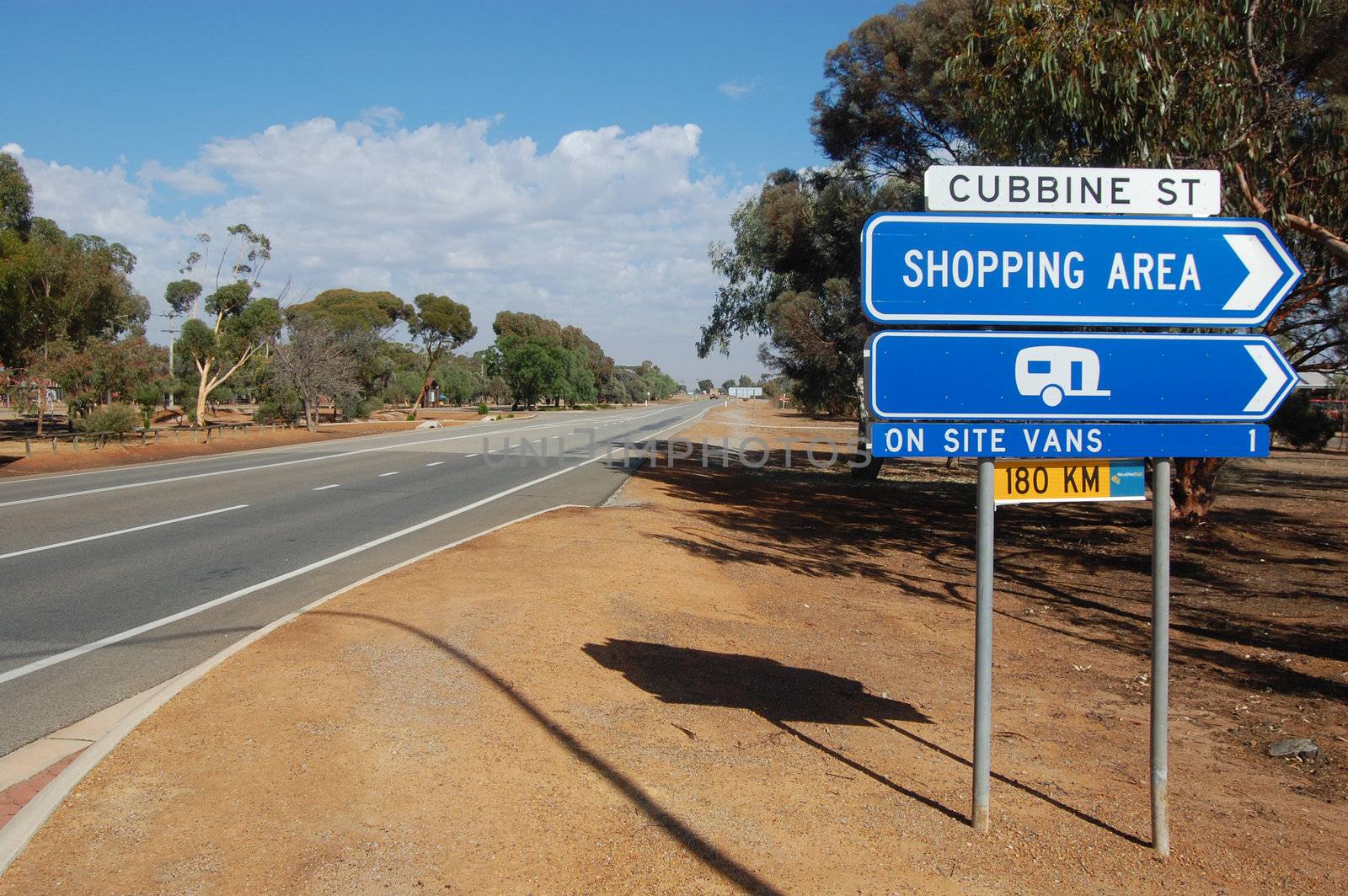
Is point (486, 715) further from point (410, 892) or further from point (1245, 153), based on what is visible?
point (1245, 153)

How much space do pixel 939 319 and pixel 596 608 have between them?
4.90 m

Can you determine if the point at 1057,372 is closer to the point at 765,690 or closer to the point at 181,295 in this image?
the point at 765,690

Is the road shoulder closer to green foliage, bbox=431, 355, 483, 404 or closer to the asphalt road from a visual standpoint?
the asphalt road

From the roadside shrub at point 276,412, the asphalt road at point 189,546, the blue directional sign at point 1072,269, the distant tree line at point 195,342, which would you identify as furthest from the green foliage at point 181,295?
the blue directional sign at point 1072,269

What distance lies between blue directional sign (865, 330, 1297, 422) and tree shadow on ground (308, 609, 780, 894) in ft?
6.63

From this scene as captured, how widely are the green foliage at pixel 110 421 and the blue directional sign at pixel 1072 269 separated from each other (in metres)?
34.7

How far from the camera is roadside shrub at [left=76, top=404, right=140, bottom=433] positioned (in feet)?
106

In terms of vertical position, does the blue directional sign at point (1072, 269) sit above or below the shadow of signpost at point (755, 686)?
above

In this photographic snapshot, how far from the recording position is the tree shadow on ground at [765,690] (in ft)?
18.7

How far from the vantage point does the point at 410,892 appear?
361cm

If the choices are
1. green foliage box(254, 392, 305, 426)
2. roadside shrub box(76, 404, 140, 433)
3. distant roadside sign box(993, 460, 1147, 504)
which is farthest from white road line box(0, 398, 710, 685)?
green foliage box(254, 392, 305, 426)

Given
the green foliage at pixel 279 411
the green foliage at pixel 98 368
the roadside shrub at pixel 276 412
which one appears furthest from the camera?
the roadside shrub at pixel 276 412

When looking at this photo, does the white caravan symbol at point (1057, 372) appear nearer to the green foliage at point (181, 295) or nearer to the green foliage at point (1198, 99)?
the green foliage at point (1198, 99)

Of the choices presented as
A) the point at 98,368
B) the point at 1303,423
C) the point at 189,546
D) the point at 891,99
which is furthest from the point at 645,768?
the point at 98,368
